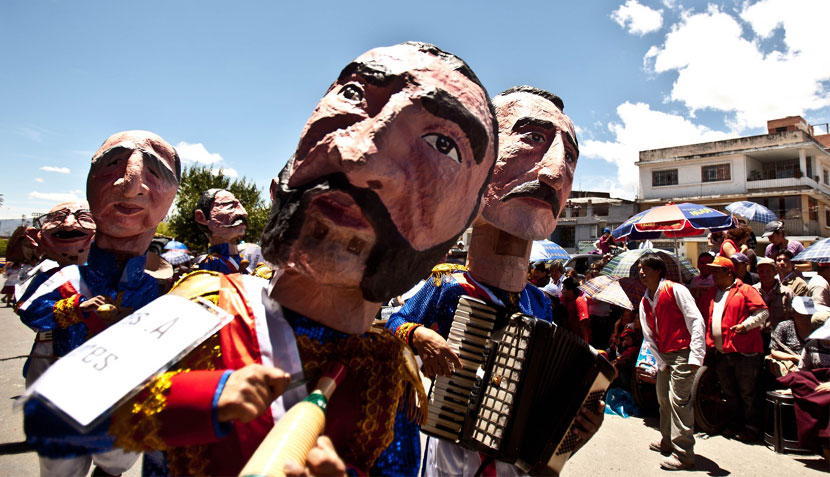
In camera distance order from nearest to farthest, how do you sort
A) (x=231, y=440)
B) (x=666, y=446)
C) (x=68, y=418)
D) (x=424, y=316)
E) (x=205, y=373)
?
(x=68, y=418), (x=205, y=373), (x=231, y=440), (x=424, y=316), (x=666, y=446)

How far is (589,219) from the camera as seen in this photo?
1210 inches

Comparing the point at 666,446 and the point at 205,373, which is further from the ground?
the point at 205,373

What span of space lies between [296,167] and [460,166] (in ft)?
1.54

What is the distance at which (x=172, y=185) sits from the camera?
8.64ft

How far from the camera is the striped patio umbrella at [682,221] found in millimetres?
7156

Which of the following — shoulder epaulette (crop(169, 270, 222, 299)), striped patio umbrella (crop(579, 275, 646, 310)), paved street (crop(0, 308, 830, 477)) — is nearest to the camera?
shoulder epaulette (crop(169, 270, 222, 299))

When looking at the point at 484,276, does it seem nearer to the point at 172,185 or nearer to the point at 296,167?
the point at 296,167

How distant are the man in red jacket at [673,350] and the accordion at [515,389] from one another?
113 inches

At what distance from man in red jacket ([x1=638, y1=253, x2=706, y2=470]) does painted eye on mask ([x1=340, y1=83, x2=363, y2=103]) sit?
437 cm

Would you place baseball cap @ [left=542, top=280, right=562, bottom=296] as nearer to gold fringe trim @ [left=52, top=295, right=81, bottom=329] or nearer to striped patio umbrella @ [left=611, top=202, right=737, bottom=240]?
striped patio umbrella @ [left=611, top=202, right=737, bottom=240]

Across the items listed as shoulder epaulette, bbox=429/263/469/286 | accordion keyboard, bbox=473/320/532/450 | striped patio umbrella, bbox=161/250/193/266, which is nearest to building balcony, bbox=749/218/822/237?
striped patio umbrella, bbox=161/250/193/266

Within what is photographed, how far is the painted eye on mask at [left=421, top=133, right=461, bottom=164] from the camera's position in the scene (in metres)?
1.31

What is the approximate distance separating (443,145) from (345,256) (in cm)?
42

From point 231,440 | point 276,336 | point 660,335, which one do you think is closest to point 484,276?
point 276,336
